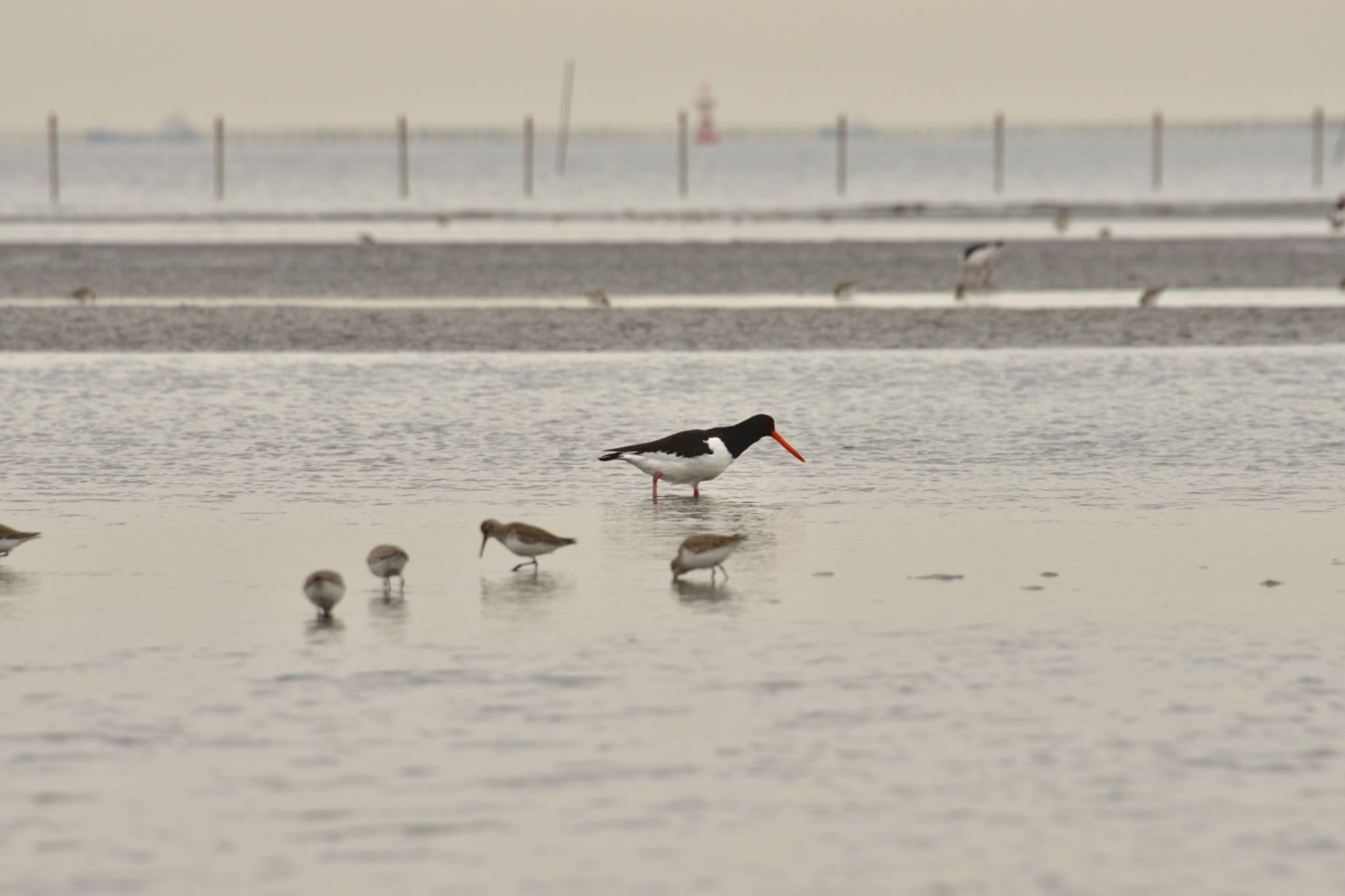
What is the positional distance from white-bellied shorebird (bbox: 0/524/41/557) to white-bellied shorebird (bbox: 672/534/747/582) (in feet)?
11.6

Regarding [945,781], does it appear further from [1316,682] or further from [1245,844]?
[1316,682]

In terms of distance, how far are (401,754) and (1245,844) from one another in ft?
9.50

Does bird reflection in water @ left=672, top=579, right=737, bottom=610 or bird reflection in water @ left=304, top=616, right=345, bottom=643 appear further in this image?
bird reflection in water @ left=672, top=579, right=737, bottom=610

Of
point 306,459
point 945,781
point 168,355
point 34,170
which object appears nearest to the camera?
point 945,781

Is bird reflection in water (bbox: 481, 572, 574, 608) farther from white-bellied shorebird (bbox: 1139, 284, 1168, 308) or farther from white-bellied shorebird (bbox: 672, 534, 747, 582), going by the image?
white-bellied shorebird (bbox: 1139, 284, 1168, 308)

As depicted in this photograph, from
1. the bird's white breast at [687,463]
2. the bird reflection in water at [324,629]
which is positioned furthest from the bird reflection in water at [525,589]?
the bird's white breast at [687,463]

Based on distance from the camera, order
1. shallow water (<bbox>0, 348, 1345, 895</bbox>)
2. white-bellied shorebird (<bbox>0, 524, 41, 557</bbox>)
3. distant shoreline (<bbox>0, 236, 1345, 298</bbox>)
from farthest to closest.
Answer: distant shoreline (<bbox>0, 236, 1345, 298</bbox>) < white-bellied shorebird (<bbox>0, 524, 41, 557</bbox>) < shallow water (<bbox>0, 348, 1345, 895</bbox>)

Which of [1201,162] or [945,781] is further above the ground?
[1201,162]

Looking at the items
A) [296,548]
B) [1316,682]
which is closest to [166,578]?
[296,548]

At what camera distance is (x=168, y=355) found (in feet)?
75.4

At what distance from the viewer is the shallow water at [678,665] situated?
6.17m

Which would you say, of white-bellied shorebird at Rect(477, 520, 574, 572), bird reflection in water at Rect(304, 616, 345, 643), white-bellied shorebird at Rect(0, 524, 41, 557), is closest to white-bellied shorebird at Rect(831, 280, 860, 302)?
white-bellied shorebird at Rect(477, 520, 574, 572)

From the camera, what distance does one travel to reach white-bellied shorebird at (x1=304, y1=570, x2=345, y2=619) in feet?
30.5

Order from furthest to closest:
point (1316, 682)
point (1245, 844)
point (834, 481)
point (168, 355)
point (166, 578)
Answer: point (168, 355) → point (834, 481) → point (166, 578) → point (1316, 682) → point (1245, 844)
